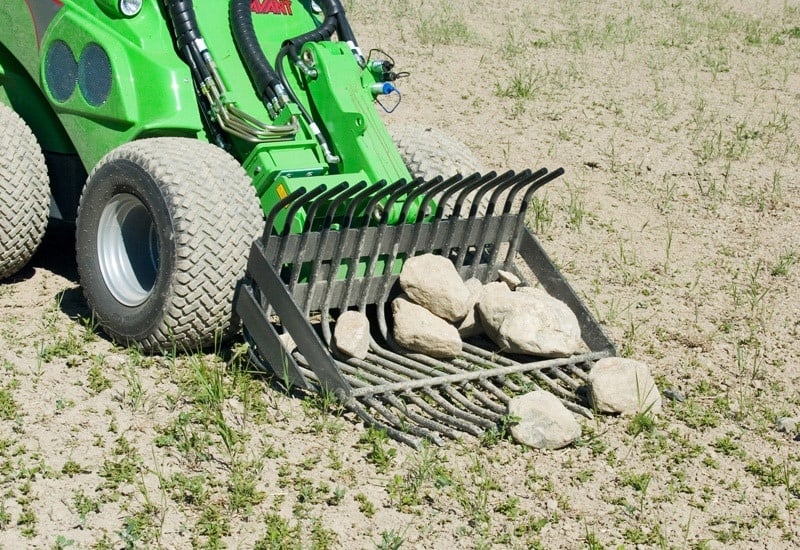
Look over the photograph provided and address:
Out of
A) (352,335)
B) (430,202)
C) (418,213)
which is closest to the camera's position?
(352,335)

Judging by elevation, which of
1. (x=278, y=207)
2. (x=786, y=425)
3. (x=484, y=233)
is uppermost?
(x=278, y=207)

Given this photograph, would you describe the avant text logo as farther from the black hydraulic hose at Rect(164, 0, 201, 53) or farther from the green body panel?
the black hydraulic hose at Rect(164, 0, 201, 53)

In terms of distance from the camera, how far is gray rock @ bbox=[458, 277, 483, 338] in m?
5.01

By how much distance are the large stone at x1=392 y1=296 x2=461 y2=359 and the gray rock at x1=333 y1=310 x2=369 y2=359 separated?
0.16m

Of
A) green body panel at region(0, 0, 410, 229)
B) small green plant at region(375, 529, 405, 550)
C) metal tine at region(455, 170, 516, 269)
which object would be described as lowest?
small green plant at region(375, 529, 405, 550)

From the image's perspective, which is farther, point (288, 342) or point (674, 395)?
point (674, 395)

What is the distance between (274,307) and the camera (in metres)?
4.48

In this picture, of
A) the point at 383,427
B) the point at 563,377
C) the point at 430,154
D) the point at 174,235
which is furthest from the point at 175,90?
the point at 563,377

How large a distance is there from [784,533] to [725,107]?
6.37 m

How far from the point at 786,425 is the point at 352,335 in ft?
5.93

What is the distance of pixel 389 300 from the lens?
5.03 meters

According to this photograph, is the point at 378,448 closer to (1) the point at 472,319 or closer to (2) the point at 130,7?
(1) the point at 472,319

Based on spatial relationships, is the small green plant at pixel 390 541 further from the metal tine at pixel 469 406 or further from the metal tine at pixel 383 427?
the metal tine at pixel 469 406

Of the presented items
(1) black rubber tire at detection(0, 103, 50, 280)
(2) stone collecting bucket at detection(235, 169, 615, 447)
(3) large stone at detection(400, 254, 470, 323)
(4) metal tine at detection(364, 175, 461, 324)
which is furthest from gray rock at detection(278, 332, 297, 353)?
(1) black rubber tire at detection(0, 103, 50, 280)
